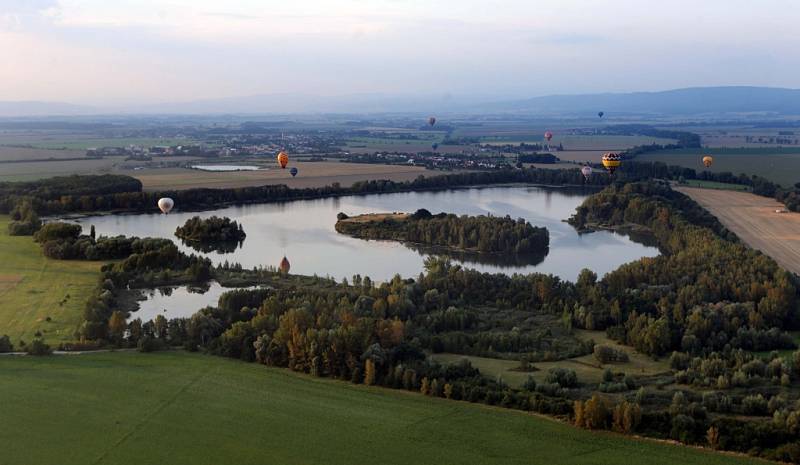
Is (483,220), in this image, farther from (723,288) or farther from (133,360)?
(133,360)

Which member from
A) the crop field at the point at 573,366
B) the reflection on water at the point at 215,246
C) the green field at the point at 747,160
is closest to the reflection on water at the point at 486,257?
the reflection on water at the point at 215,246

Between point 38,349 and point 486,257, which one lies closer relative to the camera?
point 38,349

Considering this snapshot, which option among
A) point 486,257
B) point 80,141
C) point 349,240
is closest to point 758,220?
point 486,257

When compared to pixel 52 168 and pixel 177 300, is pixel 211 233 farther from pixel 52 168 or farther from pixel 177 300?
pixel 52 168

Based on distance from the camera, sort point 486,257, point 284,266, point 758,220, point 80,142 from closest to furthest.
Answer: point 284,266, point 486,257, point 758,220, point 80,142

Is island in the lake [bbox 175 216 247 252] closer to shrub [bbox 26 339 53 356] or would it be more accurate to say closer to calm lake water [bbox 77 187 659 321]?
calm lake water [bbox 77 187 659 321]
